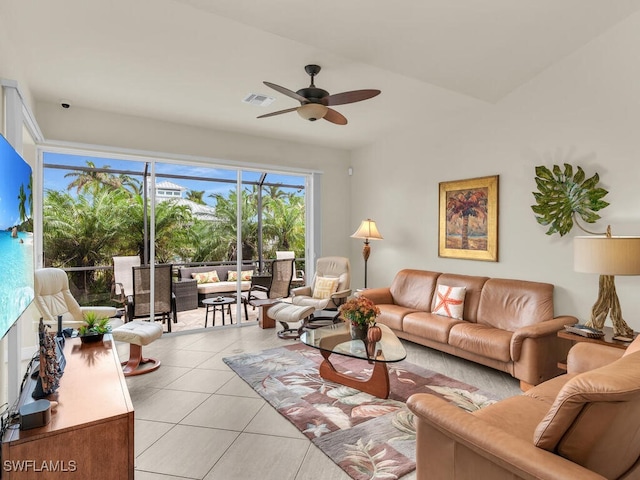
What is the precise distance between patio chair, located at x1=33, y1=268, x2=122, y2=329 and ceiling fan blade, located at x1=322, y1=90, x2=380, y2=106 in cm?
294

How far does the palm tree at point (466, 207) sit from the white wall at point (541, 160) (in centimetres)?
21

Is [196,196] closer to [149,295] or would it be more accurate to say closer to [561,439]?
[149,295]

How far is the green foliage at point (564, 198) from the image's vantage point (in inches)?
131

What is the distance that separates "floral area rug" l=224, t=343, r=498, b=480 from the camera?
2.24m

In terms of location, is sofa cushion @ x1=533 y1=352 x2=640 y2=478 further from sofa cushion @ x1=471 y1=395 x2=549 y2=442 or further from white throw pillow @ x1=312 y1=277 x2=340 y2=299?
white throw pillow @ x1=312 y1=277 x2=340 y2=299

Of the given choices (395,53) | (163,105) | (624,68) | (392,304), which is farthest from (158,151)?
(624,68)

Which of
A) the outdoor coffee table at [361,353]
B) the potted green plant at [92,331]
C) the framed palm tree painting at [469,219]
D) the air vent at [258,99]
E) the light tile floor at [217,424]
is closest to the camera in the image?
the light tile floor at [217,424]

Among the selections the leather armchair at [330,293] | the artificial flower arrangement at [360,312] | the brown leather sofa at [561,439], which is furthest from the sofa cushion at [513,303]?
the brown leather sofa at [561,439]

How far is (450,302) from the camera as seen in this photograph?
13.7 ft

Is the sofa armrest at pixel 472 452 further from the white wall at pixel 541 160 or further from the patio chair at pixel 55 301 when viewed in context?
the patio chair at pixel 55 301

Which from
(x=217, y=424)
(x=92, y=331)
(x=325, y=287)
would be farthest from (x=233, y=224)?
(x=217, y=424)

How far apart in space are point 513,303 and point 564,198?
113 centimetres

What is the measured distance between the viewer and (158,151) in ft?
15.4

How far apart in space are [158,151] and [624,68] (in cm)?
488
